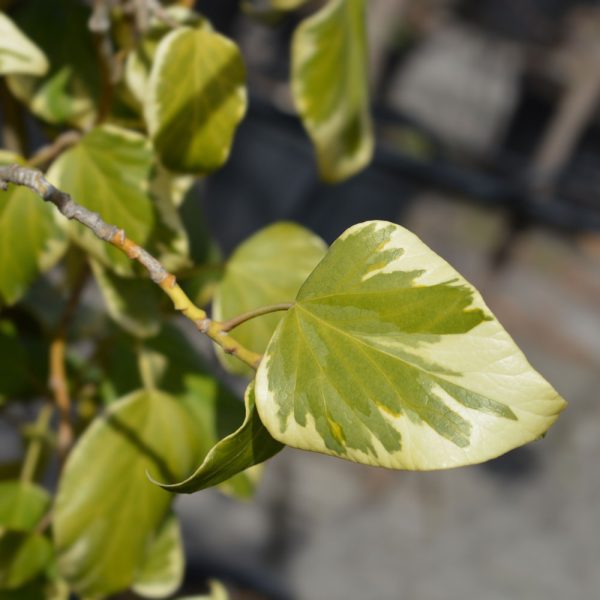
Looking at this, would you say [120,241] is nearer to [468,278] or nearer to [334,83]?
[334,83]

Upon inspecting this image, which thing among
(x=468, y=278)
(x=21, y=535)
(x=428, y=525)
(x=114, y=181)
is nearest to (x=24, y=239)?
(x=114, y=181)

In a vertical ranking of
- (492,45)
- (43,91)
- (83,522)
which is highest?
(43,91)

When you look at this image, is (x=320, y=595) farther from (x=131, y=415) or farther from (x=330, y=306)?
(x=330, y=306)

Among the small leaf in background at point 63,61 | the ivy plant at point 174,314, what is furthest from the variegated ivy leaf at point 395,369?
the small leaf in background at point 63,61

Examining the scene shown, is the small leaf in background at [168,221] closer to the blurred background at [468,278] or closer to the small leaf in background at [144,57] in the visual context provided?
the small leaf in background at [144,57]

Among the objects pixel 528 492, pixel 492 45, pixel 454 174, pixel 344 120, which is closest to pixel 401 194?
pixel 454 174

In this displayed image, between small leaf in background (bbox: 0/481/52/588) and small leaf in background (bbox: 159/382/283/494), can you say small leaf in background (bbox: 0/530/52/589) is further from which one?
small leaf in background (bbox: 159/382/283/494)

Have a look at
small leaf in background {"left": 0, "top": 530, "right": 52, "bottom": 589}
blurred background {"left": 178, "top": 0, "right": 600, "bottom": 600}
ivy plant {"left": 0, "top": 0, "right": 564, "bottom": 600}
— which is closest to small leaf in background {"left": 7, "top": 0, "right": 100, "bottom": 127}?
ivy plant {"left": 0, "top": 0, "right": 564, "bottom": 600}
